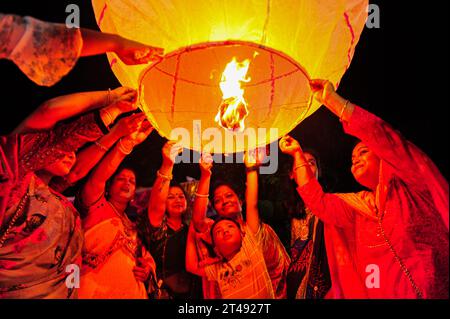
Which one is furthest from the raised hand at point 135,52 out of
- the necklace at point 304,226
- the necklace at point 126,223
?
the necklace at point 304,226

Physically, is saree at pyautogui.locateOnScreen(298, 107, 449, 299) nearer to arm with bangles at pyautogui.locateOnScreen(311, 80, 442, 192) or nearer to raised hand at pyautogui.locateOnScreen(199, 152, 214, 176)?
arm with bangles at pyautogui.locateOnScreen(311, 80, 442, 192)

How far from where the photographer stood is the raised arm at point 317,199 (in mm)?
2873

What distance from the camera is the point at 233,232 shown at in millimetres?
2990

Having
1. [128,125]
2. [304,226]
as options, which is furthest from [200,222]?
[128,125]

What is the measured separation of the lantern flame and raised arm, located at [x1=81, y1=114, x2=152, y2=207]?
976 mm

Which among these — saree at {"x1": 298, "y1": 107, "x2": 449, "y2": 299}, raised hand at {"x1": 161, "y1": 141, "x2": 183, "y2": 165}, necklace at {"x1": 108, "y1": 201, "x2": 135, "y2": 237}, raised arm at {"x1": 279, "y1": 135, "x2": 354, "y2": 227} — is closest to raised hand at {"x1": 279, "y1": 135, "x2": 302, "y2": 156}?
raised arm at {"x1": 279, "y1": 135, "x2": 354, "y2": 227}

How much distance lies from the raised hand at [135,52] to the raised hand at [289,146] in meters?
1.28

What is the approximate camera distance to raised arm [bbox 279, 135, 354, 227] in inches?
113

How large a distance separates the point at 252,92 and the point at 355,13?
0.67 meters

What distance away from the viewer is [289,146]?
3.01 meters

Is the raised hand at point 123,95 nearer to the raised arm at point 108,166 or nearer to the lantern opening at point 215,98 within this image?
the raised arm at point 108,166

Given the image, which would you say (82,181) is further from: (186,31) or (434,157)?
(434,157)

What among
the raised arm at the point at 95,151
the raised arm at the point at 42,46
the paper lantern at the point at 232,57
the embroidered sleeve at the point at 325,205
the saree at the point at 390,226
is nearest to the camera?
the paper lantern at the point at 232,57
